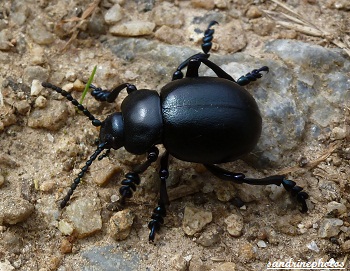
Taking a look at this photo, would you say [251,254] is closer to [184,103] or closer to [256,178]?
[256,178]

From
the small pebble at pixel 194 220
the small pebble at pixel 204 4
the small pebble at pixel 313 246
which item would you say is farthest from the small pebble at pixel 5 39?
the small pebble at pixel 313 246

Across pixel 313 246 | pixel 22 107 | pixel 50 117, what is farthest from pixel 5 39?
pixel 313 246

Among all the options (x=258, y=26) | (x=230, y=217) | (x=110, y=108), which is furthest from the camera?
(x=258, y=26)

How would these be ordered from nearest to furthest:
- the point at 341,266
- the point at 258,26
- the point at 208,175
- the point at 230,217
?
→ the point at 341,266
the point at 230,217
the point at 208,175
the point at 258,26

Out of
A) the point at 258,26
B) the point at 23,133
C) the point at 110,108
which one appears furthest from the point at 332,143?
the point at 23,133

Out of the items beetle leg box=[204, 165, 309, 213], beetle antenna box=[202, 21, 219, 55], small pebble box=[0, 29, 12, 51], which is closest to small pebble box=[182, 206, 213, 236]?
beetle leg box=[204, 165, 309, 213]

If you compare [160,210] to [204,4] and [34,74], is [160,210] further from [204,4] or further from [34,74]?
[204,4]

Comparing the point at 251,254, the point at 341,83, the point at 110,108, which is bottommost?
the point at 251,254

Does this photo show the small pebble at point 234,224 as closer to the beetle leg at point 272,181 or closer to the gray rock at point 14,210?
the beetle leg at point 272,181
